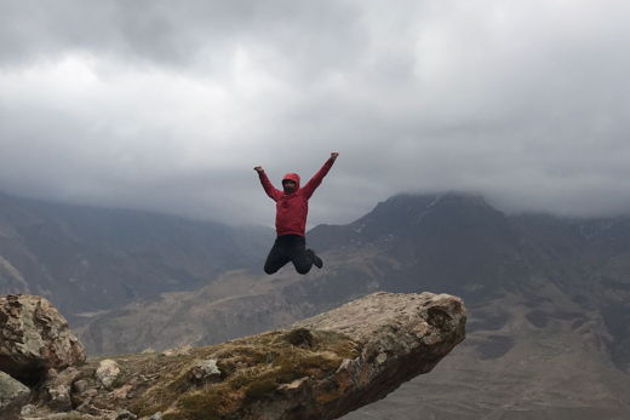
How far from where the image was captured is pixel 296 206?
2355 cm

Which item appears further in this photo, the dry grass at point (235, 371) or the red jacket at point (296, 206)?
the red jacket at point (296, 206)

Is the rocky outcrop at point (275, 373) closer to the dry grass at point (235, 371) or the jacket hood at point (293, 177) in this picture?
the dry grass at point (235, 371)

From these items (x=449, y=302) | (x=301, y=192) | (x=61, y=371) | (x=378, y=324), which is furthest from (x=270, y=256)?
(x=61, y=371)

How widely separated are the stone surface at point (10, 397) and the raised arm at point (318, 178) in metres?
12.3

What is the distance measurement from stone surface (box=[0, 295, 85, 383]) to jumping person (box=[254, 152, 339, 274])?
337 inches

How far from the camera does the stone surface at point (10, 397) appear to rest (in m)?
15.3

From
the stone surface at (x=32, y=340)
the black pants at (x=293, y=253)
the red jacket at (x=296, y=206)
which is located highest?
the red jacket at (x=296, y=206)

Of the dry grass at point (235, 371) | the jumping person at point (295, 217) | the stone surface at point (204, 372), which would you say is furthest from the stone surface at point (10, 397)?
the jumping person at point (295, 217)

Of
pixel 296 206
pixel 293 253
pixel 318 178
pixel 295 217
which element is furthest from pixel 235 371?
pixel 318 178

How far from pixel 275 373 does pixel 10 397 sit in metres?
7.20

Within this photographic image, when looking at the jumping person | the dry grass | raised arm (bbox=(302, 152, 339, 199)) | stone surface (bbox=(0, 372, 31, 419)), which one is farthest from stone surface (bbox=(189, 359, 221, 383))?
raised arm (bbox=(302, 152, 339, 199))

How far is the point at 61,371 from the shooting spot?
19094 millimetres

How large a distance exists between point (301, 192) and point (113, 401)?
34.8 feet

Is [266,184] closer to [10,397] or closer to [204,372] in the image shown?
[204,372]
